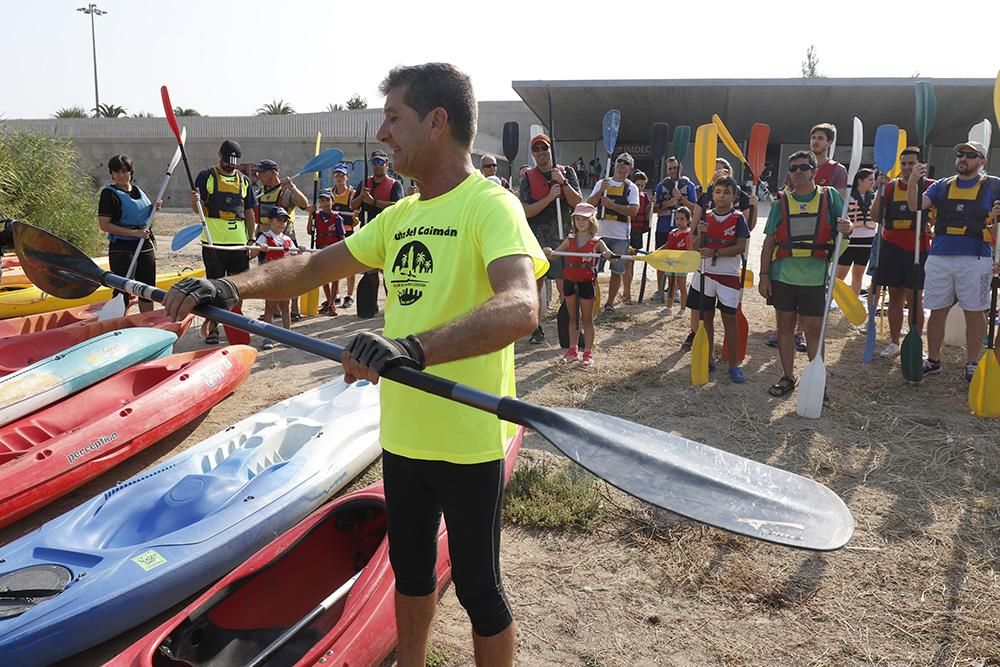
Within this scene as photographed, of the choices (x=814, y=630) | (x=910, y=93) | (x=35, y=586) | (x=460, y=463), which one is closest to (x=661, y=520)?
(x=814, y=630)

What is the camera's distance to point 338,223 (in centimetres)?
809

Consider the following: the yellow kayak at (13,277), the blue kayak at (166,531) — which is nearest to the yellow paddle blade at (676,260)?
the blue kayak at (166,531)

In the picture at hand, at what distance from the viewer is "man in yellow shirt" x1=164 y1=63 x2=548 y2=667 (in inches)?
65.8

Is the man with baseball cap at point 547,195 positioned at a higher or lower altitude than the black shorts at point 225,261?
higher

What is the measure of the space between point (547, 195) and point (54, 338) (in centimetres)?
458

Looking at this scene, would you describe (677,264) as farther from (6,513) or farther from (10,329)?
(10,329)

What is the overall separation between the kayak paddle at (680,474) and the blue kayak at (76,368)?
3.58m

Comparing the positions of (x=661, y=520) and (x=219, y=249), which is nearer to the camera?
(x=661, y=520)

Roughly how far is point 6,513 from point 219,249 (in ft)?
11.5

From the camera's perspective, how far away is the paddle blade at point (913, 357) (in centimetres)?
559

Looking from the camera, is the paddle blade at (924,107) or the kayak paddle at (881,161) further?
the kayak paddle at (881,161)

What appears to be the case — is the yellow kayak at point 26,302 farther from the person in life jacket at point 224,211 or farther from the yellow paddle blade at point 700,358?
the yellow paddle blade at point 700,358

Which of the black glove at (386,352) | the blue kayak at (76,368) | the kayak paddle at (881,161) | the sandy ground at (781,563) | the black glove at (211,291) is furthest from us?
the kayak paddle at (881,161)

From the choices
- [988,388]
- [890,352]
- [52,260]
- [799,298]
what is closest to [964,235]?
[988,388]
